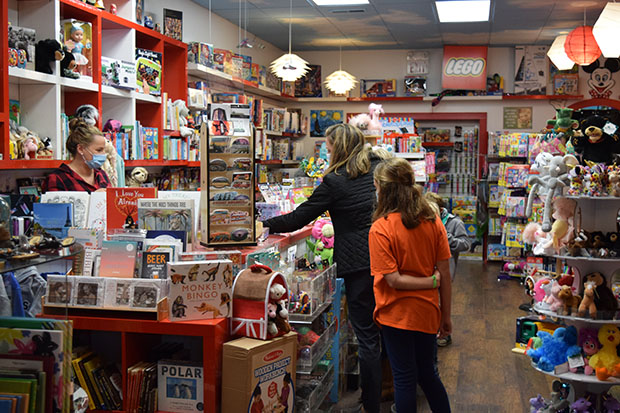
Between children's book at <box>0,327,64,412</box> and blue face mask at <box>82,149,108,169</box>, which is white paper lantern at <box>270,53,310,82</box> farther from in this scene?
children's book at <box>0,327,64,412</box>

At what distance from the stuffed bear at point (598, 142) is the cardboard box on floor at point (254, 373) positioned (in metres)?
2.24

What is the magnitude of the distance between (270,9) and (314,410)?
19.8ft

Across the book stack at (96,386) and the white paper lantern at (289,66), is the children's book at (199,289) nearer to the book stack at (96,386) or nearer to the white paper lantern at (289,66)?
the book stack at (96,386)

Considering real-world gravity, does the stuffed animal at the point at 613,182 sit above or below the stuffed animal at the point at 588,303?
above

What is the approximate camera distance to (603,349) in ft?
11.2

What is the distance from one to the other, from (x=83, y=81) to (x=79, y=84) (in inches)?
2.7

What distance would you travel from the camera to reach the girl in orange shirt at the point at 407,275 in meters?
2.96

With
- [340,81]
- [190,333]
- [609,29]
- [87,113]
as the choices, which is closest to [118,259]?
[190,333]

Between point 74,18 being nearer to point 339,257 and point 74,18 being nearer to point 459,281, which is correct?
point 339,257

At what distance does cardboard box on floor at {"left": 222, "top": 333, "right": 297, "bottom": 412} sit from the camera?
2.50 metres

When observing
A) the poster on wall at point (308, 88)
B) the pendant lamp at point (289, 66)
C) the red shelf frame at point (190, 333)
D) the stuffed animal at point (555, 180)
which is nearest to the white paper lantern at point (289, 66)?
the pendant lamp at point (289, 66)

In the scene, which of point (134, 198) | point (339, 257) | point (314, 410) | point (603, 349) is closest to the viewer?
point (134, 198)

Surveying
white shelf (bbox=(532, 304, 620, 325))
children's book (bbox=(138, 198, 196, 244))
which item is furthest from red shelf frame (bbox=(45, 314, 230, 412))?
white shelf (bbox=(532, 304, 620, 325))

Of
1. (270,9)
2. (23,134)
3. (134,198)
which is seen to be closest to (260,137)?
(270,9)
